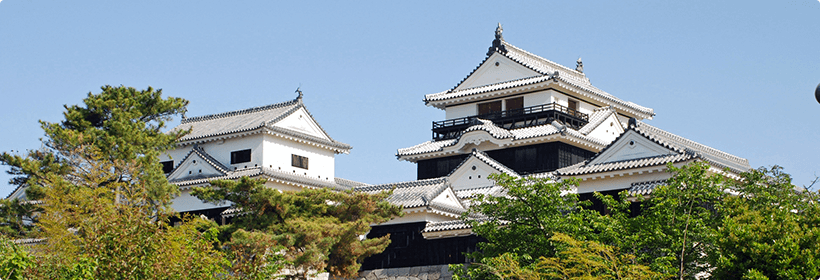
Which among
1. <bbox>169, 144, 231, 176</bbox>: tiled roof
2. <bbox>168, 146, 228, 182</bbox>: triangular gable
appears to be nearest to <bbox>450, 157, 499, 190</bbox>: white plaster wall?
<bbox>169, 144, 231, 176</bbox>: tiled roof

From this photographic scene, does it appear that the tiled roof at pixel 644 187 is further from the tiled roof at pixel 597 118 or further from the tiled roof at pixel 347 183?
the tiled roof at pixel 347 183

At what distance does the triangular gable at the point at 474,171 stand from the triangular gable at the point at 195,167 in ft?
32.7

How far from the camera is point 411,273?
2867 centimetres

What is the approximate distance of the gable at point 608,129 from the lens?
3797 centimetres

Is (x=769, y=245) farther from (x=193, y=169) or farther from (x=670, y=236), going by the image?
(x=193, y=169)

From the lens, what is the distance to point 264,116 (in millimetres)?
40500

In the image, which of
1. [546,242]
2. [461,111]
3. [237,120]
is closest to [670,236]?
[546,242]

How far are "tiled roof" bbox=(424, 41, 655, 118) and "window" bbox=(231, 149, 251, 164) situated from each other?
8473 millimetres

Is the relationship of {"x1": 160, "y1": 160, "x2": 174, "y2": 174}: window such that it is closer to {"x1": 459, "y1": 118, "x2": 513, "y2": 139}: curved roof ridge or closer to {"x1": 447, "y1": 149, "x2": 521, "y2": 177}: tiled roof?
{"x1": 447, "y1": 149, "x2": 521, "y2": 177}: tiled roof

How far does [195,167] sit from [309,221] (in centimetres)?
1463

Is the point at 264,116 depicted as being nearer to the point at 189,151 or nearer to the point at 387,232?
the point at 189,151

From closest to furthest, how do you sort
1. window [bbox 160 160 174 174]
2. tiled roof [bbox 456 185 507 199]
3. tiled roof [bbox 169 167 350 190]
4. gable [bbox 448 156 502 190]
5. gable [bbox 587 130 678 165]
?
1. gable [bbox 587 130 678 165]
2. tiled roof [bbox 456 185 507 199]
3. gable [bbox 448 156 502 190]
4. tiled roof [bbox 169 167 350 190]
5. window [bbox 160 160 174 174]

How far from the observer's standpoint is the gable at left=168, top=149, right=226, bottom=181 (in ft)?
126

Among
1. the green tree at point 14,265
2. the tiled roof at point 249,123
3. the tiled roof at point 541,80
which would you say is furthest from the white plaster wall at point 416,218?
the green tree at point 14,265
